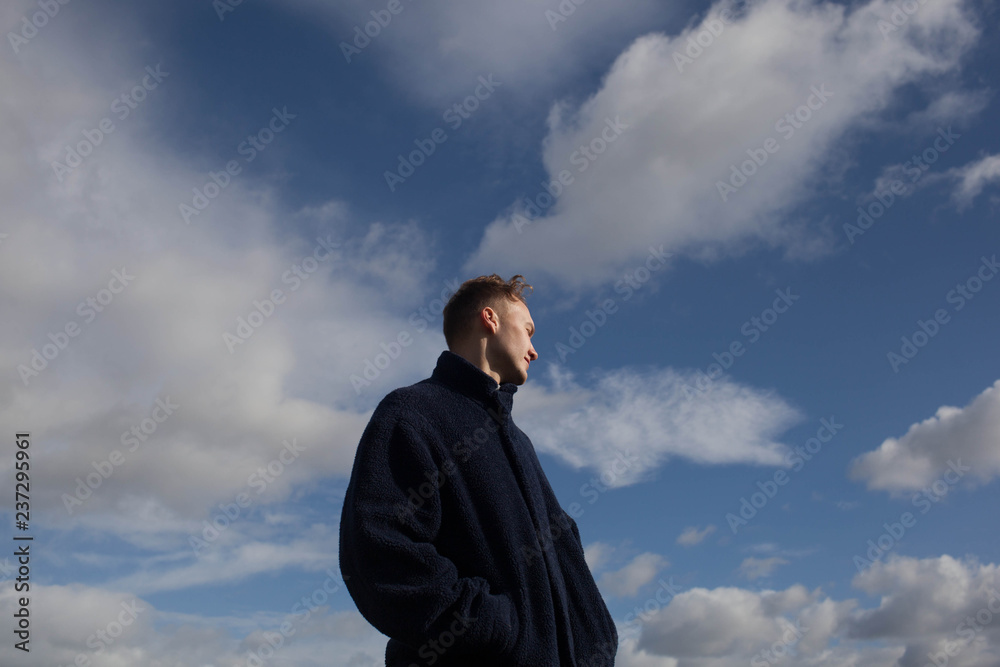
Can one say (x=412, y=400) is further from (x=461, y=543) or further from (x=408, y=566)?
(x=408, y=566)

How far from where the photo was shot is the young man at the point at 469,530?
3254 mm

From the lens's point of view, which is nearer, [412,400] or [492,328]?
[412,400]

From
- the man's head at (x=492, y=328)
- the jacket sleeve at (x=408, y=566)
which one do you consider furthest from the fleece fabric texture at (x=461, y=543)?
the man's head at (x=492, y=328)

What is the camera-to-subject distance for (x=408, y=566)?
10.7 ft

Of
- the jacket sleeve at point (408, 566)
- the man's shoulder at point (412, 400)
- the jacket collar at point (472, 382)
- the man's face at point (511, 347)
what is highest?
the man's face at point (511, 347)

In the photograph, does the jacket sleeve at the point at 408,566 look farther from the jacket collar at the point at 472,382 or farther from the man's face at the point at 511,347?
the man's face at the point at 511,347

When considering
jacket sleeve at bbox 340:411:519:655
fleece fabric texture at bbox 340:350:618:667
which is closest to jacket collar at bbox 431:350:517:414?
fleece fabric texture at bbox 340:350:618:667

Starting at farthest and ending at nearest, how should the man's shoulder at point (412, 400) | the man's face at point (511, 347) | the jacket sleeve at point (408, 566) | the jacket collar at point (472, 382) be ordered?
the man's face at point (511, 347)
the jacket collar at point (472, 382)
the man's shoulder at point (412, 400)
the jacket sleeve at point (408, 566)

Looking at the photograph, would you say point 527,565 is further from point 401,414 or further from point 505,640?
point 401,414

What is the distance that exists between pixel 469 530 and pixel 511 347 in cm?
115

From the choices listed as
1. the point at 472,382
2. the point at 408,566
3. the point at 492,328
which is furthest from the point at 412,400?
the point at 408,566

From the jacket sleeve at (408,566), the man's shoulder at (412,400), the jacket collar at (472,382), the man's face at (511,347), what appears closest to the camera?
the jacket sleeve at (408,566)

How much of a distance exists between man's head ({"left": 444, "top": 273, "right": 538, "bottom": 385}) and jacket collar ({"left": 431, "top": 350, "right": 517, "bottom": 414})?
10 centimetres

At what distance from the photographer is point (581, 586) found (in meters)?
4.03
